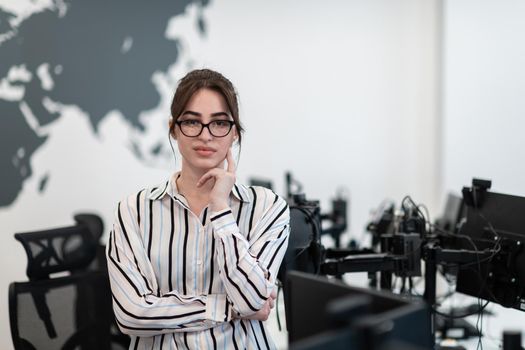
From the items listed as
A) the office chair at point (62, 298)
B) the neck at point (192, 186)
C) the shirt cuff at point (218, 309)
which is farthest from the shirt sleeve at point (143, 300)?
the office chair at point (62, 298)

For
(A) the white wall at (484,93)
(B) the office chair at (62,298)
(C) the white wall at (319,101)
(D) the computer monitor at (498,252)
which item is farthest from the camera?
(A) the white wall at (484,93)

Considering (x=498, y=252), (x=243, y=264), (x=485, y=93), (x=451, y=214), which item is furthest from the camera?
(x=485, y=93)

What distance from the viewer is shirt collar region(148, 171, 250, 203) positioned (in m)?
1.91

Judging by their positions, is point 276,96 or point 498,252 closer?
point 498,252

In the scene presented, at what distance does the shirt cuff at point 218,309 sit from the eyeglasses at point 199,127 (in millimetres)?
435

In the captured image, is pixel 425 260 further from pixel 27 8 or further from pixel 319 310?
pixel 27 8

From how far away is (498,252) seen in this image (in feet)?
8.20

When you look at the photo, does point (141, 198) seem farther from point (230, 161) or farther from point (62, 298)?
point (62, 298)

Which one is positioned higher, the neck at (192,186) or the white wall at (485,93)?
the white wall at (485,93)

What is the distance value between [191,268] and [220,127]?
0.39 metres

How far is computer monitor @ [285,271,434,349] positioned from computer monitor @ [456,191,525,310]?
4.30 ft

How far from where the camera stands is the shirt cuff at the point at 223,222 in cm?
181

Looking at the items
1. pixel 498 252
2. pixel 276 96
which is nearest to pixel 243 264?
pixel 498 252

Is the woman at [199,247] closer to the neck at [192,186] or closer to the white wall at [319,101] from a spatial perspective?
the neck at [192,186]
